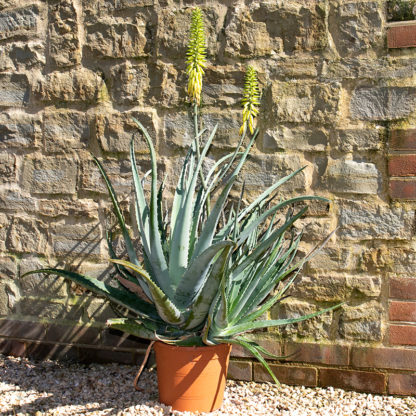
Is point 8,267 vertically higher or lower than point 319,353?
higher

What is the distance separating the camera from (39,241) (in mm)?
2764

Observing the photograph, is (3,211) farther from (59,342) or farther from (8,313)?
(59,342)

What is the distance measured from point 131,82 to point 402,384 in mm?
1844

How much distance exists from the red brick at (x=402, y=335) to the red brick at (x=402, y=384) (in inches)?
5.6

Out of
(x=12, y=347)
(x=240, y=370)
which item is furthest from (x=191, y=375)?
(x=12, y=347)

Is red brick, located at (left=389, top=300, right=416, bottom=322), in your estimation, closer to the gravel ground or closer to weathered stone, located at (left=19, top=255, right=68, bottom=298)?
the gravel ground

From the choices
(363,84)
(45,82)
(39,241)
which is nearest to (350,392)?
(363,84)

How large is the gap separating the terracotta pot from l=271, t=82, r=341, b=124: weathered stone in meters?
1.07

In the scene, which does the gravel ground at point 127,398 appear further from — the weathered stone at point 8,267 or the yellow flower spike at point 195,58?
the yellow flower spike at point 195,58

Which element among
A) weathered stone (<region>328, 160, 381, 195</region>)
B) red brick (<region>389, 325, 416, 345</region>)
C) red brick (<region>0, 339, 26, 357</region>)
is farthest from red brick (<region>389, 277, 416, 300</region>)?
red brick (<region>0, 339, 26, 357</region>)

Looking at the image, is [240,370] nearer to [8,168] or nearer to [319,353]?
[319,353]

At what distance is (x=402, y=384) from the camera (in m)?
2.37

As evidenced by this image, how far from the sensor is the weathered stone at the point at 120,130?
2.64 m

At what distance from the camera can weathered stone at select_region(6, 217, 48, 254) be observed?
9.07 ft
